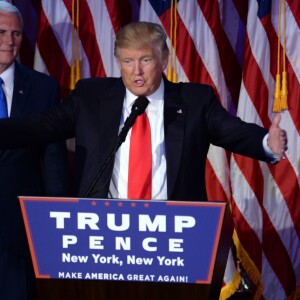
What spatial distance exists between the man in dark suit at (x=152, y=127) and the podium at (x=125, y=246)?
432 mm

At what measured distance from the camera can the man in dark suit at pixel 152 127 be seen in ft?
7.82

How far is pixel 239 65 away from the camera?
3.83 m

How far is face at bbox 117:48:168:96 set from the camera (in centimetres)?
241

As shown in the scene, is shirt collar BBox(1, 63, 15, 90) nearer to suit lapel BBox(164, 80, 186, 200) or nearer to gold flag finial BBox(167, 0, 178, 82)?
suit lapel BBox(164, 80, 186, 200)

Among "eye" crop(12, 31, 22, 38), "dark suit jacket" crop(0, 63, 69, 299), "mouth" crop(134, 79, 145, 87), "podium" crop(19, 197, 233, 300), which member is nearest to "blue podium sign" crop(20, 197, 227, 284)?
"podium" crop(19, 197, 233, 300)

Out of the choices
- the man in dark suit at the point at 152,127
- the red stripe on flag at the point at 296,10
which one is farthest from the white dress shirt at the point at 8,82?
the red stripe on flag at the point at 296,10

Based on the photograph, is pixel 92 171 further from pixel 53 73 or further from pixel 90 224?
pixel 53 73

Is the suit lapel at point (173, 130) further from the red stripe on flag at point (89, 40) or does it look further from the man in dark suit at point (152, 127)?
the red stripe on flag at point (89, 40)

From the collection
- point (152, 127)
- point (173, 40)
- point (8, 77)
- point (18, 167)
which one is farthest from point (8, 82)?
point (173, 40)

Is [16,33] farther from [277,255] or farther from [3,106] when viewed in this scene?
[277,255]

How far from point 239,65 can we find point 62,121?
5.02 ft

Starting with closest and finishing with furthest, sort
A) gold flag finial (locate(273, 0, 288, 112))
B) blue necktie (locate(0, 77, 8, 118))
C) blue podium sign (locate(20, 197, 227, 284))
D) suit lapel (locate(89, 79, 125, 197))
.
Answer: blue podium sign (locate(20, 197, 227, 284)) → suit lapel (locate(89, 79, 125, 197)) → blue necktie (locate(0, 77, 8, 118)) → gold flag finial (locate(273, 0, 288, 112))

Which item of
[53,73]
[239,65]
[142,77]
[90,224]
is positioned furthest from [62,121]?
[239,65]

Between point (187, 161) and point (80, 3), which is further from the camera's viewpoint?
point (80, 3)
